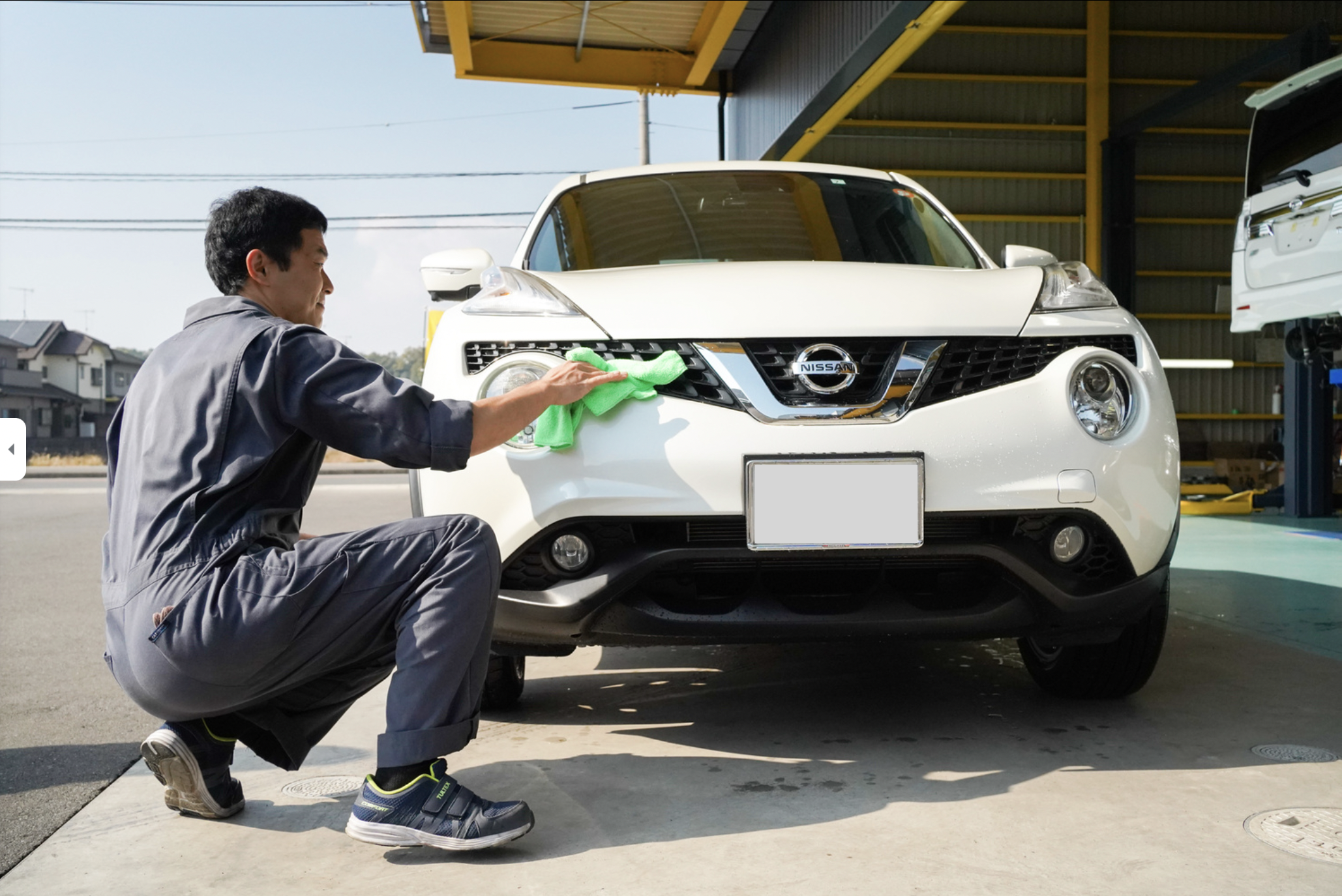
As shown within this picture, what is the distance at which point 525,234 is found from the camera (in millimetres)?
3262

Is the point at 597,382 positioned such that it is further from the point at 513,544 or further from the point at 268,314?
the point at 268,314

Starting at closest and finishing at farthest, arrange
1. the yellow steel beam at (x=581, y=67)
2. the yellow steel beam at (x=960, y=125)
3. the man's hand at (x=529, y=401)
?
the man's hand at (x=529, y=401)
the yellow steel beam at (x=581, y=67)
the yellow steel beam at (x=960, y=125)

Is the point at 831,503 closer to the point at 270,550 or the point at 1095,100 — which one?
the point at 270,550

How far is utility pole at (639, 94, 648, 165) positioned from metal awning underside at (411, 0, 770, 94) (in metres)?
14.4

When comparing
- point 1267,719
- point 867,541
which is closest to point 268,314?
point 867,541

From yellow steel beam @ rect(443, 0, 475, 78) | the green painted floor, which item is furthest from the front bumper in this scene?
yellow steel beam @ rect(443, 0, 475, 78)

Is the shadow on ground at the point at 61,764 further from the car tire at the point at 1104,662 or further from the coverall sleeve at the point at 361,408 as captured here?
the car tire at the point at 1104,662

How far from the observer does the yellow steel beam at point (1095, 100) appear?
49.9ft

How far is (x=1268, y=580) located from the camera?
4.81 metres

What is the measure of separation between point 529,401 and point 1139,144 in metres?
16.8

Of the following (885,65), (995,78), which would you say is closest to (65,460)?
(995,78)

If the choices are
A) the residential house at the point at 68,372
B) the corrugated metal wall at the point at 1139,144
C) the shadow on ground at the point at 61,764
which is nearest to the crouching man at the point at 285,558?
the shadow on ground at the point at 61,764

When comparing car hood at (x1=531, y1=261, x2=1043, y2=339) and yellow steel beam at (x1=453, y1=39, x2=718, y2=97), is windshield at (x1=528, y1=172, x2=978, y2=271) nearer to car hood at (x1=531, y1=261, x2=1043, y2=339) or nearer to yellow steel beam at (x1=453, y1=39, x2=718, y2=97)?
car hood at (x1=531, y1=261, x2=1043, y2=339)

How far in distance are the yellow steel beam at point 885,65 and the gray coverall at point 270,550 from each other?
3633 mm
